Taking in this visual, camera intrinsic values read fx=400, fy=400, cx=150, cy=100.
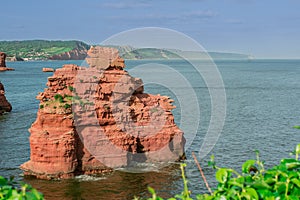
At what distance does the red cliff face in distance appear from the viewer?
1161 inches

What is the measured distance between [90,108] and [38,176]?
6.34 meters

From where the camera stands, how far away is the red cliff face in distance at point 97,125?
1161 inches

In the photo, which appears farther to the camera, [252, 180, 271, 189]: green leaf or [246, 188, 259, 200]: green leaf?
[252, 180, 271, 189]: green leaf

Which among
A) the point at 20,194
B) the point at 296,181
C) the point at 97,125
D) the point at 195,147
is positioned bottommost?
the point at 195,147

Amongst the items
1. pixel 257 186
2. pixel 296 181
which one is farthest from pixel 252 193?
pixel 296 181

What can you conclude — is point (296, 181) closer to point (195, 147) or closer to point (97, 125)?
point (97, 125)

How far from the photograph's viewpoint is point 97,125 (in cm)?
3106

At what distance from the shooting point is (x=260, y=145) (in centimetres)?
4191

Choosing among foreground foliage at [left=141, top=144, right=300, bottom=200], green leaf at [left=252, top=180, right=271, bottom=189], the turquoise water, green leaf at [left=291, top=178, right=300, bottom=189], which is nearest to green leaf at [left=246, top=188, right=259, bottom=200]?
foreground foliage at [left=141, top=144, right=300, bottom=200]

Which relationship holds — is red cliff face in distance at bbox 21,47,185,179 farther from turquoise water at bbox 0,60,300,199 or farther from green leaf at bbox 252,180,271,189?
green leaf at bbox 252,180,271,189

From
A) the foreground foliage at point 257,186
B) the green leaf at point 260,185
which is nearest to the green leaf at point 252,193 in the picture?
the foreground foliage at point 257,186

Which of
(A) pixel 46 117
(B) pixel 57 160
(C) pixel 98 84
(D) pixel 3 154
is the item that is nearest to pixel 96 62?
(C) pixel 98 84

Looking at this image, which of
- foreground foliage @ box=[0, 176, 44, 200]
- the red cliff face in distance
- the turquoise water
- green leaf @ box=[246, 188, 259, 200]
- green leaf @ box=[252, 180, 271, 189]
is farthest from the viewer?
the red cliff face in distance

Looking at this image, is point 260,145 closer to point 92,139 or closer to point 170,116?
point 170,116
